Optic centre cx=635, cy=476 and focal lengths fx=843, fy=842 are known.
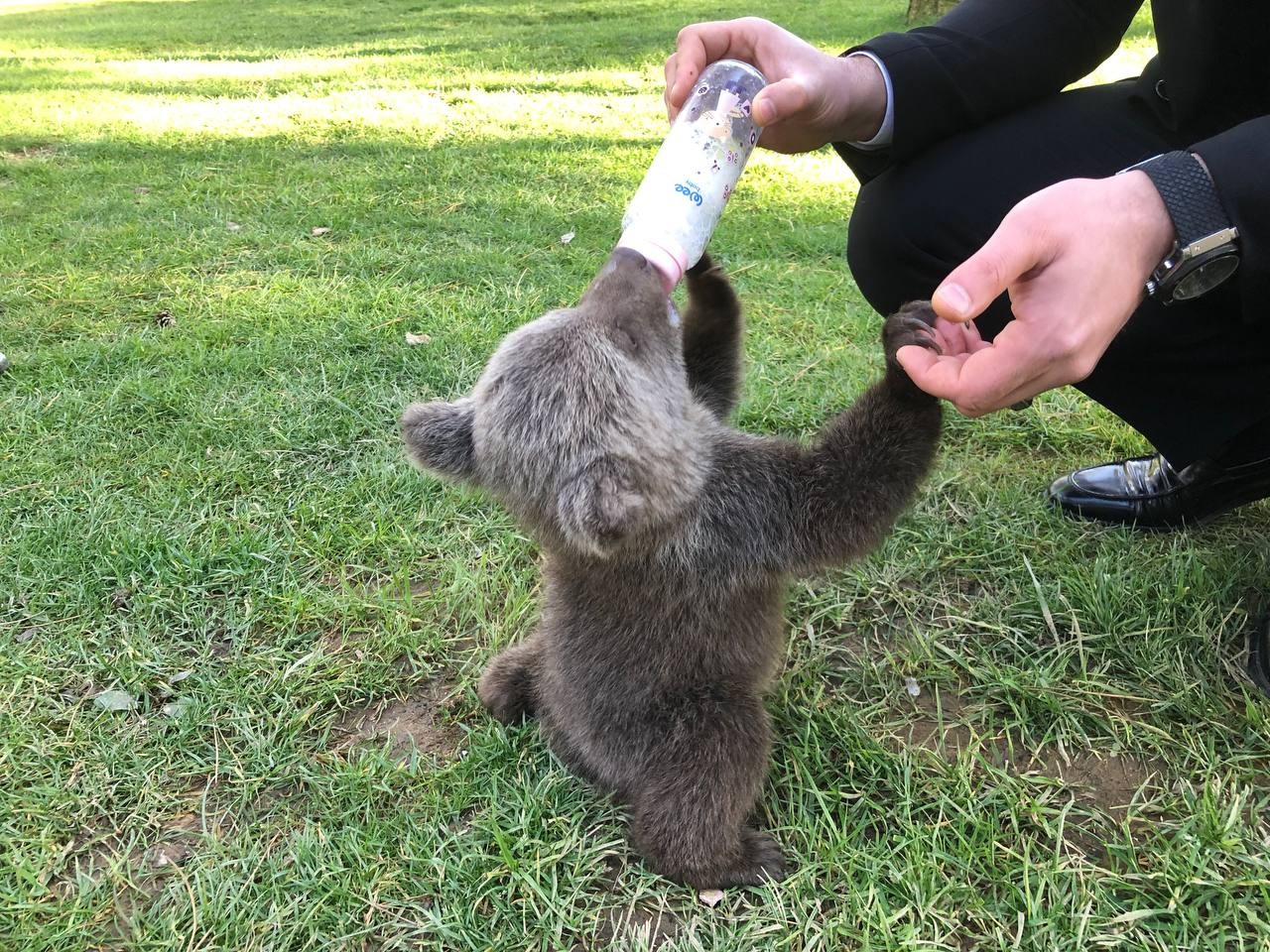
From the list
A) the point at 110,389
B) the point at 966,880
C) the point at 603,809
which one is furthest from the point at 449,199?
the point at 966,880

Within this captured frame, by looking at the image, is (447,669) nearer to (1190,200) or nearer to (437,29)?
(1190,200)

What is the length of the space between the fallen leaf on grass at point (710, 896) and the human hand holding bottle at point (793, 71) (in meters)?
2.39

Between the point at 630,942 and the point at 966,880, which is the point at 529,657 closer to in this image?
the point at 630,942

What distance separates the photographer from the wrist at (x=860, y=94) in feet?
9.55

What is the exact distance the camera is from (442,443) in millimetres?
2600

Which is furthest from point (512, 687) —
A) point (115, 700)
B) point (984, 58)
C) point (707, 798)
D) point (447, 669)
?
point (984, 58)

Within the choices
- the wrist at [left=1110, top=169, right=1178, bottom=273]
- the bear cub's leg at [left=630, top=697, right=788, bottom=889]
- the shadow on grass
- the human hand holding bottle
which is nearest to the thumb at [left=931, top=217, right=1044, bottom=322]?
the wrist at [left=1110, top=169, right=1178, bottom=273]

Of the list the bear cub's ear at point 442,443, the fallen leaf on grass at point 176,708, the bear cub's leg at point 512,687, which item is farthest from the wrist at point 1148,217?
the fallen leaf on grass at point 176,708

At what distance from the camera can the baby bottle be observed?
2.43 meters

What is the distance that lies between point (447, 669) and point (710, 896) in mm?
1217

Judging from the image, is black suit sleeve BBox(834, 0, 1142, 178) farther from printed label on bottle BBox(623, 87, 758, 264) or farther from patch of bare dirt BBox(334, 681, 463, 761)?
patch of bare dirt BBox(334, 681, 463, 761)

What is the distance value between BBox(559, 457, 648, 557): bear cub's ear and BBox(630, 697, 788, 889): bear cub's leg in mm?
652

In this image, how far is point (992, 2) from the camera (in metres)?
3.15

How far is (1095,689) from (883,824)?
0.88 meters
